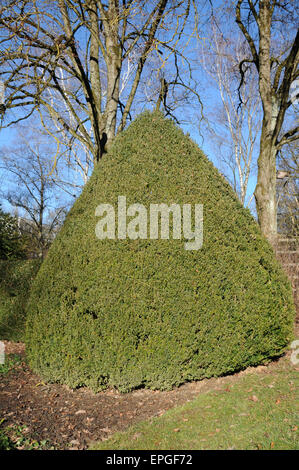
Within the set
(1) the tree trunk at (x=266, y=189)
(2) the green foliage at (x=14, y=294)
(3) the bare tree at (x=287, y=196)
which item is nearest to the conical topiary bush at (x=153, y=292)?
(2) the green foliage at (x=14, y=294)

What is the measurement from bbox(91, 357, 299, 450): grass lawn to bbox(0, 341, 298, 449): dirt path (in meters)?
0.21

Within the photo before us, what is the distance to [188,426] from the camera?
Result: 3.29 m

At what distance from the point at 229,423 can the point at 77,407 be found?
5.96 ft

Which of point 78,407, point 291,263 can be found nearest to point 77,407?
point 78,407

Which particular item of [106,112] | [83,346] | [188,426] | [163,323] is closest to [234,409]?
[188,426]

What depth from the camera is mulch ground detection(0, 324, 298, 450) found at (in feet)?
11.0

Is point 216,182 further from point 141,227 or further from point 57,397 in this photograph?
point 57,397

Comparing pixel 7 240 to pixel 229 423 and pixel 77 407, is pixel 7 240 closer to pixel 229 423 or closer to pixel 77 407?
pixel 77 407

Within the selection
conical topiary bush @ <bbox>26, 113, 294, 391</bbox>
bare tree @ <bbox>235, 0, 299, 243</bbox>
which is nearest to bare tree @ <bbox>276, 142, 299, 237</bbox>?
bare tree @ <bbox>235, 0, 299, 243</bbox>

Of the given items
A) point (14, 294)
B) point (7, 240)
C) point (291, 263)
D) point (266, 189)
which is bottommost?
point (14, 294)

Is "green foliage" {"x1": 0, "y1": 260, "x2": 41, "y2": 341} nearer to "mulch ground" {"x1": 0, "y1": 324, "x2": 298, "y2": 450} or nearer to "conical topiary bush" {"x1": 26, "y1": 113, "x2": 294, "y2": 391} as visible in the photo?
"mulch ground" {"x1": 0, "y1": 324, "x2": 298, "y2": 450}

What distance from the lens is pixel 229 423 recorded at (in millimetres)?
3256

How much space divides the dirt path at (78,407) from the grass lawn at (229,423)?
0.21 m

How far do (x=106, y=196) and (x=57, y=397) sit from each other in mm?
2730
